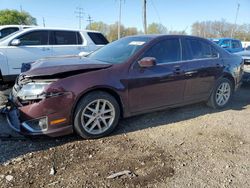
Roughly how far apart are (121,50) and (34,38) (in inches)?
165

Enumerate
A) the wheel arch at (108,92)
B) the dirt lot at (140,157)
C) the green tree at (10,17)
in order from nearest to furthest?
the dirt lot at (140,157) → the wheel arch at (108,92) → the green tree at (10,17)

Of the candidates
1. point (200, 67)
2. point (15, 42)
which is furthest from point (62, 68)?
point (15, 42)

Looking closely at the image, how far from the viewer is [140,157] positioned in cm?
338

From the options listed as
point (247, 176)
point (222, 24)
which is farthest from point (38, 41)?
point (222, 24)

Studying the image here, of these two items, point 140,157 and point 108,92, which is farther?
point 108,92

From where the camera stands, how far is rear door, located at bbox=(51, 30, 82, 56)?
8.00 meters

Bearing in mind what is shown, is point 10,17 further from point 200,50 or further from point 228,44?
→ point 200,50

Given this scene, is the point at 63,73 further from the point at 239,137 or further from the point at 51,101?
the point at 239,137

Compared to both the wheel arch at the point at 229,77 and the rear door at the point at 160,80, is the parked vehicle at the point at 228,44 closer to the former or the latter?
the wheel arch at the point at 229,77

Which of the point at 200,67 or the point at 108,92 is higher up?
the point at 200,67

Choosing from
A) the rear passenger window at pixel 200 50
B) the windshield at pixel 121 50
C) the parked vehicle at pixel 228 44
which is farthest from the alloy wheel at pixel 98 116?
the parked vehicle at pixel 228 44

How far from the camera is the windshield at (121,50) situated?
4263 millimetres

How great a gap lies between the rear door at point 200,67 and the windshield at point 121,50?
3.01ft

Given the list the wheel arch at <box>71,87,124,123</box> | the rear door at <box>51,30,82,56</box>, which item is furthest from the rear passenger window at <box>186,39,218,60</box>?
the rear door at <box>51,30,82,56</box>
